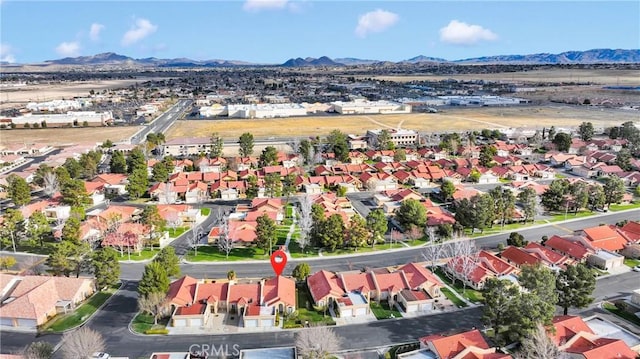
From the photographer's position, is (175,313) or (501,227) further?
(501,227)

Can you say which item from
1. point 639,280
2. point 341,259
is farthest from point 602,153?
point 341,259

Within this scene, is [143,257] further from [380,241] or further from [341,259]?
[380,241]

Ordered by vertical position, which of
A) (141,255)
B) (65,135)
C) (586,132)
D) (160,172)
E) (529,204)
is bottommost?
(141,255)

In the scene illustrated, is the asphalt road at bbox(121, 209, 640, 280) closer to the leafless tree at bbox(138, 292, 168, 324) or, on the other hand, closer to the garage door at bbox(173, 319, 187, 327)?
the leafless tree at bbox(138, 292, 168, 324)

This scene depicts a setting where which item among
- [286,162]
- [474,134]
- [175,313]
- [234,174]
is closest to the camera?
[175,313]

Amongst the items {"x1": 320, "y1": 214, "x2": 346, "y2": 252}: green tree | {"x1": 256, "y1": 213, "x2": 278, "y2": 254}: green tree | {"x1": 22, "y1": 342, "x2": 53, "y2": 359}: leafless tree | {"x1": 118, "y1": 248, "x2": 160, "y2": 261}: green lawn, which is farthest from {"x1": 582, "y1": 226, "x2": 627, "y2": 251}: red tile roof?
{"x1": 22, "y1": 342, "x2": 53, "y2": 359}: leafless tree

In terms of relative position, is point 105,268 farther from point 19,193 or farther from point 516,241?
point 516,241

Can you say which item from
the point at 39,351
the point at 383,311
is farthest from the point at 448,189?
the point at 39,351
